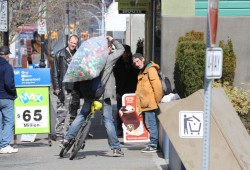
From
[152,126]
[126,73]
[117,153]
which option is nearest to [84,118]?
[117,153]

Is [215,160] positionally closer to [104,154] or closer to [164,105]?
[164,105]

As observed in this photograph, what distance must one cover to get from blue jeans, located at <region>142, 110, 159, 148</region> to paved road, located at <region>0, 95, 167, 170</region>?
20 cm

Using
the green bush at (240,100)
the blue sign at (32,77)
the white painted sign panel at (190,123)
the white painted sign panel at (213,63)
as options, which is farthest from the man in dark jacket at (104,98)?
the white painted sign panel at (213,63)

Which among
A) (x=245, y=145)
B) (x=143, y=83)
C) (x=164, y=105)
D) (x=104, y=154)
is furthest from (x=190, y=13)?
(x=245, y=145)

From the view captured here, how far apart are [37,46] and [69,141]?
39639mm

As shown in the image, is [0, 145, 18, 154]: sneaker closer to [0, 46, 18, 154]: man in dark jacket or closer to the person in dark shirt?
[0, 46, 18, 154]: man in dark jacket

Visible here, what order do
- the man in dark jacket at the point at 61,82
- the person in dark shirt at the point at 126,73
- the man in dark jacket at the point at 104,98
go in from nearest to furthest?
the man in dark jacket at the point at 104,98 → the man in dark jacket at the point at 61,82 → the person in dark shirt at the point at 126,73

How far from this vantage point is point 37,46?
162 ft

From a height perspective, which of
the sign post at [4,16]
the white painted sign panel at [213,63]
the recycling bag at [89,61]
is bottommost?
the recycling bag at [89,61]

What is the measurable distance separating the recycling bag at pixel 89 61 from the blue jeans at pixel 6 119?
1563 mm

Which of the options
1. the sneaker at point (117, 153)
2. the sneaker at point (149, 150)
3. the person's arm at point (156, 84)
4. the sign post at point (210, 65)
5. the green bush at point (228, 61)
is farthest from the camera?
the green bush at point (228, 61)

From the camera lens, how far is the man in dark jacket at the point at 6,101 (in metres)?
11.1

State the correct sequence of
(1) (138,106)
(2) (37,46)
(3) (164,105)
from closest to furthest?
(3) (164,105), (1) (138,106), (2) (37,46)

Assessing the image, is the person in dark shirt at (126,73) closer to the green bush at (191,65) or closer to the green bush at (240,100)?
the green bush at (191,65)
